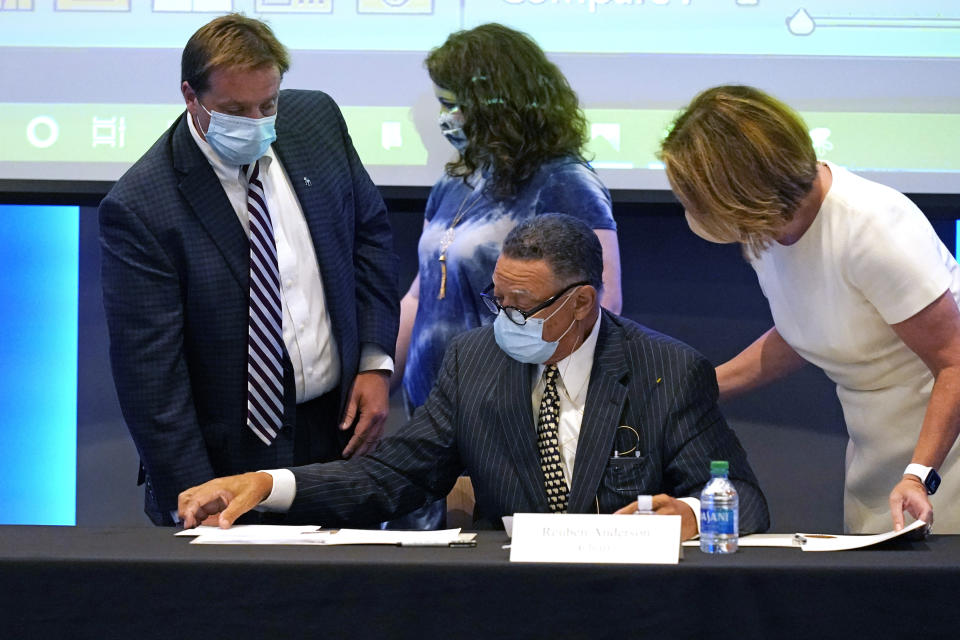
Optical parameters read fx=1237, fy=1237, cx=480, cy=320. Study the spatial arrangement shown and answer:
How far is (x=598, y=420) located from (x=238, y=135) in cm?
91

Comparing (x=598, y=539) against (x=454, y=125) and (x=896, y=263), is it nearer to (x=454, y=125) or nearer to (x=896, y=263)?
(x=896, y=263)

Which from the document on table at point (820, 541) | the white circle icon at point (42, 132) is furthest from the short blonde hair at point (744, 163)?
the white circle icon at point (42, 132)

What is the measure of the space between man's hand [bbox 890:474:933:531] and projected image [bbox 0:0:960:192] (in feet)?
5.35

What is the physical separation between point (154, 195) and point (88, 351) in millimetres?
1834

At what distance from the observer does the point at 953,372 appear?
2.16 meters

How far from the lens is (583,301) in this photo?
238 cm

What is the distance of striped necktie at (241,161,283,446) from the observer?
248 centimetres

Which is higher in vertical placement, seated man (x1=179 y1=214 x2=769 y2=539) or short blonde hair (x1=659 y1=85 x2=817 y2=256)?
short blonde hair (x1=659 y1=85 x2=817 y2=256)

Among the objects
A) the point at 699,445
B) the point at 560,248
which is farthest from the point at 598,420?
the point at 560,248

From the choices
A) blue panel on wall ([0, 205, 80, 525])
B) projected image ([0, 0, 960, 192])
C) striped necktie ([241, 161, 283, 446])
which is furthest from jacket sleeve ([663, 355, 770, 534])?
blue panel on wall ([0, 205, 80, 525])

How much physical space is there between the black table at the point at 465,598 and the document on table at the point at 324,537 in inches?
6.1

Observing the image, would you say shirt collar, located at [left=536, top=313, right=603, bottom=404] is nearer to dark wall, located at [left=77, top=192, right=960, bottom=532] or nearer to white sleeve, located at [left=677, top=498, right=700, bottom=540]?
white sleeve, located at [left=677, top=498, right=700, bottom=540]

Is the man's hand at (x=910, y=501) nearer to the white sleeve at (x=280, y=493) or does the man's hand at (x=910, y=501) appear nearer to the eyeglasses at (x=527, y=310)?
the eyeglasses at (x=527, y=310)

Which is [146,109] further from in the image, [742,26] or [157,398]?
[742,26]
